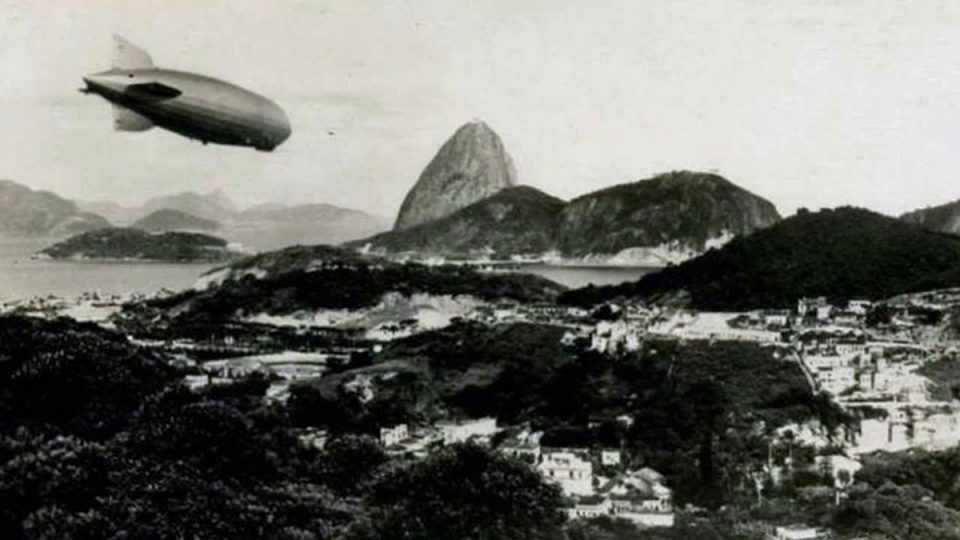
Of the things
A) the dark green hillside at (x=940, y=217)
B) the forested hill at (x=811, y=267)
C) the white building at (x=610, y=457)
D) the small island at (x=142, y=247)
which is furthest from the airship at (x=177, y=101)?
the small island at (x=142, y=247)

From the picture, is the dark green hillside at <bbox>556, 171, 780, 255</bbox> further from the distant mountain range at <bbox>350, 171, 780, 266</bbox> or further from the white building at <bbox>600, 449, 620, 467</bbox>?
the white building at <bbox>600, 449, 620, 467</bbox>

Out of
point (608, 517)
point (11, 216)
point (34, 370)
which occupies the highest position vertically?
point (11, 216)

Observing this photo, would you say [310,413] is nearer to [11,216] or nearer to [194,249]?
[11,216]

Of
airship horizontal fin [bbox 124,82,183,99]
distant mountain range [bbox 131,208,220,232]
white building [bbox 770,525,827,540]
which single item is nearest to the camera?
white building [bbox 770,525,827,540]

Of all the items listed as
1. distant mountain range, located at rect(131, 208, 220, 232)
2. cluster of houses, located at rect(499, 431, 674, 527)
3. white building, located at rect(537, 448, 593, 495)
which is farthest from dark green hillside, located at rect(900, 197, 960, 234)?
white building, located at rect(537, 448, 593, 495)

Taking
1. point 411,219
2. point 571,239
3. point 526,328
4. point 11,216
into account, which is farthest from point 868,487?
point 571,239
